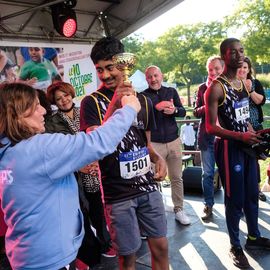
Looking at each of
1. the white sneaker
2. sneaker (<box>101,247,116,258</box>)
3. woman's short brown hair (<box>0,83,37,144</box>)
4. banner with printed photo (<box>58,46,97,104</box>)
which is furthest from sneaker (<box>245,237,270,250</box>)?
banner with printed photo (<box>58,46,97,104</box>)

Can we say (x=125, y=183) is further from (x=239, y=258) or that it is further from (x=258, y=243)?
(x=258, y=243)

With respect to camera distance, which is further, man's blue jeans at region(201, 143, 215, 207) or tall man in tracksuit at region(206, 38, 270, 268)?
man's blue jeans at region(201, 143, 215, 207)

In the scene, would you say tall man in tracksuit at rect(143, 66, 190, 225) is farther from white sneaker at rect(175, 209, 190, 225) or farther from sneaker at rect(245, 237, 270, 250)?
sneaker at rect(245, 237, 270, 250)

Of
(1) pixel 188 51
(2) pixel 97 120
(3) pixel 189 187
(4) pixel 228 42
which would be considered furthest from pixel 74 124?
(1) pixel 188 51

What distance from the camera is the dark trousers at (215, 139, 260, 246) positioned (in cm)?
290

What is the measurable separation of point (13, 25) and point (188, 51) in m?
30.8

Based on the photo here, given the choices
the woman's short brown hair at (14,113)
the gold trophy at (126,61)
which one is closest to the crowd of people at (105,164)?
the woman's short brown hair at (14,113)

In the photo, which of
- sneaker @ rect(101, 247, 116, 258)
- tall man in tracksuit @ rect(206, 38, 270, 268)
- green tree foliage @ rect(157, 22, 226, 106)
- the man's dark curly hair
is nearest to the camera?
the man's dark curly hair

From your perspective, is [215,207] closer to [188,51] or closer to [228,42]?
[228,42]

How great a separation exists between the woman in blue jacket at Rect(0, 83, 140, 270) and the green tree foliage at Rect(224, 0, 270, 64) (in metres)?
21.7

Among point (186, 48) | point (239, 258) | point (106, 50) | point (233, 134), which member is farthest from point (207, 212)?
point (186, 48)

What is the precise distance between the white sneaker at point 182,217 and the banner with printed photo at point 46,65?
281 centimetres

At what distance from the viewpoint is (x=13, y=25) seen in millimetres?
4961

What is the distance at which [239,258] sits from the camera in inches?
116
